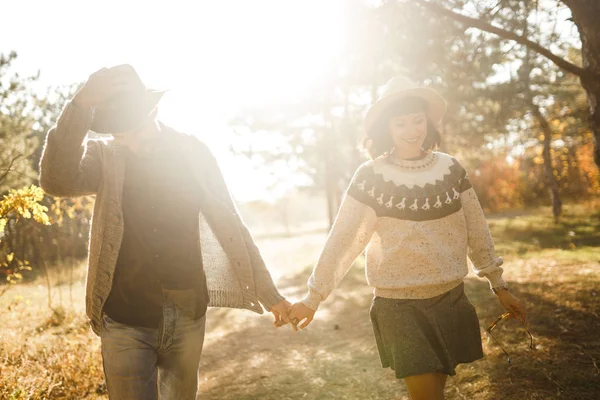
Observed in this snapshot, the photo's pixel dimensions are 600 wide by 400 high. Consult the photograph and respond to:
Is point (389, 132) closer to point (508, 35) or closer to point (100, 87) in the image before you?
point (100, 87)

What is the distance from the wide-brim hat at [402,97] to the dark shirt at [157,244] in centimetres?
118

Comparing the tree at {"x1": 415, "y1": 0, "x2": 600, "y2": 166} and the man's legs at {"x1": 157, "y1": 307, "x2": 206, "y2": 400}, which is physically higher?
the tree at {"x1": 415, "y1": 0, "x2": 600, "y2": 166}

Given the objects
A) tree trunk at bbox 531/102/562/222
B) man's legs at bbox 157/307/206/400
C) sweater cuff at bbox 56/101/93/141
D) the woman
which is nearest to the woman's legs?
the woman

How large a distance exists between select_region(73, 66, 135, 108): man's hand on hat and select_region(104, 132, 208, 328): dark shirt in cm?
34

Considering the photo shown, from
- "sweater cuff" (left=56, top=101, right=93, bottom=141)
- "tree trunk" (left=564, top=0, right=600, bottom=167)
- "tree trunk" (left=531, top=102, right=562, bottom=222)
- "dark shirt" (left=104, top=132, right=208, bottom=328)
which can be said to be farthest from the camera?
"tree trunk" (left=531, top=102, right=562, bottom=222)

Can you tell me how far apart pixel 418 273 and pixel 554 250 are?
34.2 ft

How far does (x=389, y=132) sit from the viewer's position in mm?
3088

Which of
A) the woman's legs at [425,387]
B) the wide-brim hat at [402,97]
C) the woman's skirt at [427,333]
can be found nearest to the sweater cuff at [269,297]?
the woman's skirt at [427,333]

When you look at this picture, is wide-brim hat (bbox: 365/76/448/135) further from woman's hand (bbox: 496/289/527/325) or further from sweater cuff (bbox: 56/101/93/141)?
sweater cuff (bbox: 56/101/93/141)

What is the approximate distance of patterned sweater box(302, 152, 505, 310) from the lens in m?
2.74

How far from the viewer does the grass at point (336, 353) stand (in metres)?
4.49

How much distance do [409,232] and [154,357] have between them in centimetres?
147

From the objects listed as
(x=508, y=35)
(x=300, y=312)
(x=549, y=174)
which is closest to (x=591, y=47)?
(x=508, y=35)

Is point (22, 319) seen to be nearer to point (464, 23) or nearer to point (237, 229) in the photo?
point (237, 229)
